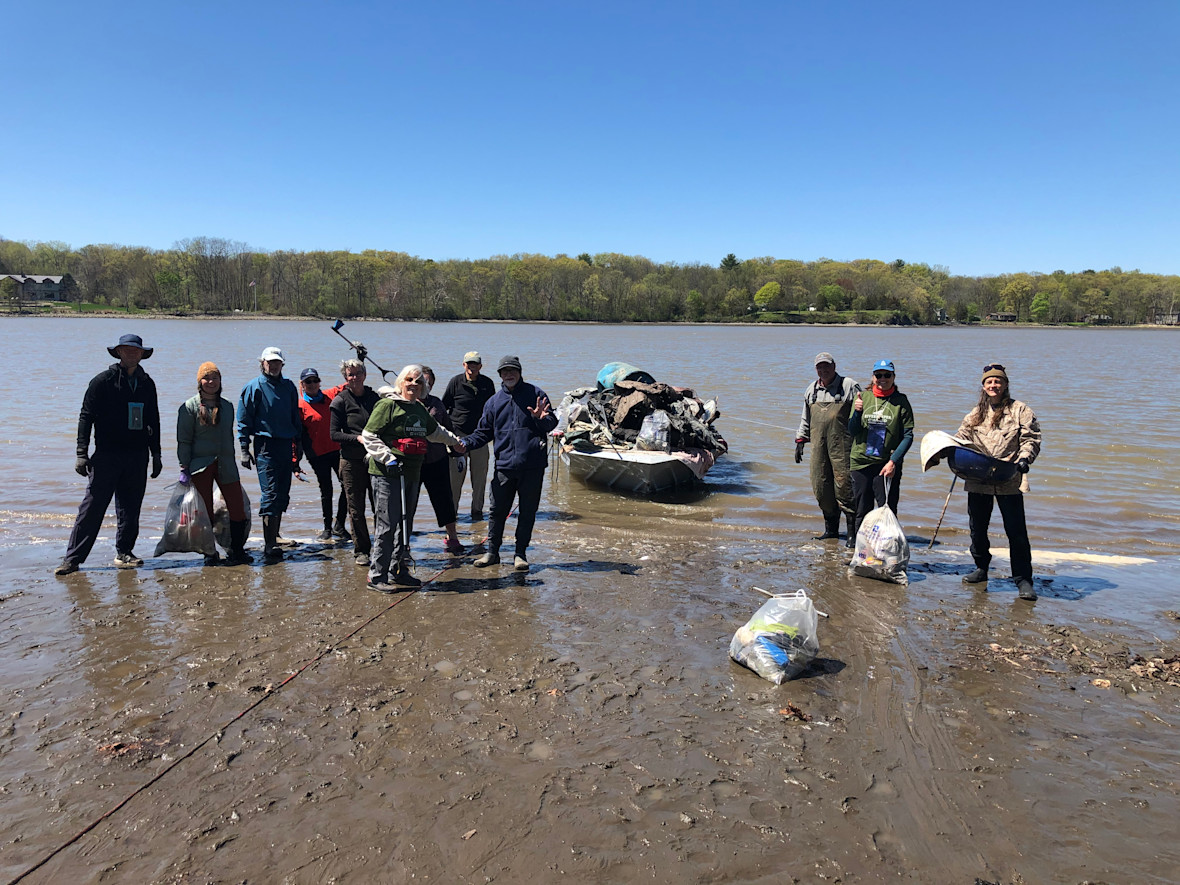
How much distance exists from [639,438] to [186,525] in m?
6.25

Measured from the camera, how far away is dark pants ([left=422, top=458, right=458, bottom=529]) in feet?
22.9

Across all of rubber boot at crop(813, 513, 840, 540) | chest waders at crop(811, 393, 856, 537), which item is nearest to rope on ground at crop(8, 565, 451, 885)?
chest waders at crop(811, 393, 856, 537)

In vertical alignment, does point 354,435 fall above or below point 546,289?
below

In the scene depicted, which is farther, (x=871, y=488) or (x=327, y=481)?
(x=327, y=481)

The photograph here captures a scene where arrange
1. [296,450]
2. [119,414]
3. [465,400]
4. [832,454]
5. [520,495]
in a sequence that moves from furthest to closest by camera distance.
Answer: [465,400], [832,454], [296,450], [520,495], [119,414]

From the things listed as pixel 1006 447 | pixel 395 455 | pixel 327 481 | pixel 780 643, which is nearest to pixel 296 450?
pixel 327 481

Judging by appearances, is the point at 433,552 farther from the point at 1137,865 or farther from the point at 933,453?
the point at 1137,865

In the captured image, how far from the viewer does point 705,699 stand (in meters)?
4.22

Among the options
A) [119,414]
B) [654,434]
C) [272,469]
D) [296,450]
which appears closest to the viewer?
[119,414]

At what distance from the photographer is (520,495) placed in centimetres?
631

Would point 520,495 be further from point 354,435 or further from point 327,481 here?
point 327,481

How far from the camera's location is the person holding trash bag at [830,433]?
7473 millimetres

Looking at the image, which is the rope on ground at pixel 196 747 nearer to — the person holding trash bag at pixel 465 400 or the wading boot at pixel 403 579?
the wading boot at pixel 403 579

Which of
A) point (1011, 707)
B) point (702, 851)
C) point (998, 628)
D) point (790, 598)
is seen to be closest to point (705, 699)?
point (790, 598)
